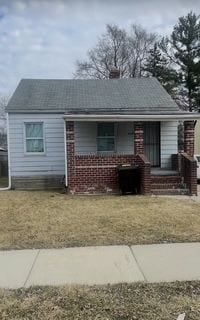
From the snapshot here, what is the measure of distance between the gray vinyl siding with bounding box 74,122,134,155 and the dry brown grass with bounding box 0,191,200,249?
12.5 ft

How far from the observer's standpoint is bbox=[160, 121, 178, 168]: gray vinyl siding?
15.8m

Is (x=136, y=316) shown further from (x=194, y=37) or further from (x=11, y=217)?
(x=194, y=37)

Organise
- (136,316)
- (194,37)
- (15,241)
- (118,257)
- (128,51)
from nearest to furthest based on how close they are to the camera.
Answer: (136,316) < (118,257) < (15,241) < (194,37) < (128,51)

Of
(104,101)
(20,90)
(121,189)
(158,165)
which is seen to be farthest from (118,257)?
(20,90)

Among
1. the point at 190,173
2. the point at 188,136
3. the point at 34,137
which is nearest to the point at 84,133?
the point at 34,137

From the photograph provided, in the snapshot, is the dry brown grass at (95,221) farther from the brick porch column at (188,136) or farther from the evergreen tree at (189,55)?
the evergreen tree at (189,55)

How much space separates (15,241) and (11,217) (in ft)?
7.69

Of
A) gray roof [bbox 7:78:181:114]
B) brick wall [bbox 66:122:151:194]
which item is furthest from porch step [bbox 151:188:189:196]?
gray roof [bbox 7:78:181:114]

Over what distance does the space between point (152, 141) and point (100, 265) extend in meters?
10.9

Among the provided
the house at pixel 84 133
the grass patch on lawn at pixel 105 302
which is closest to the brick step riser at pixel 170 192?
the house at pixel 84 133

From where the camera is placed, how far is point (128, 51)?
4344cm

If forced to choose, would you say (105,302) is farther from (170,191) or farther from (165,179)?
(165,179)

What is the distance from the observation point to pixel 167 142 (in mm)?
15914

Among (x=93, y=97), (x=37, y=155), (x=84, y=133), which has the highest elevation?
(x=93, y=97)
